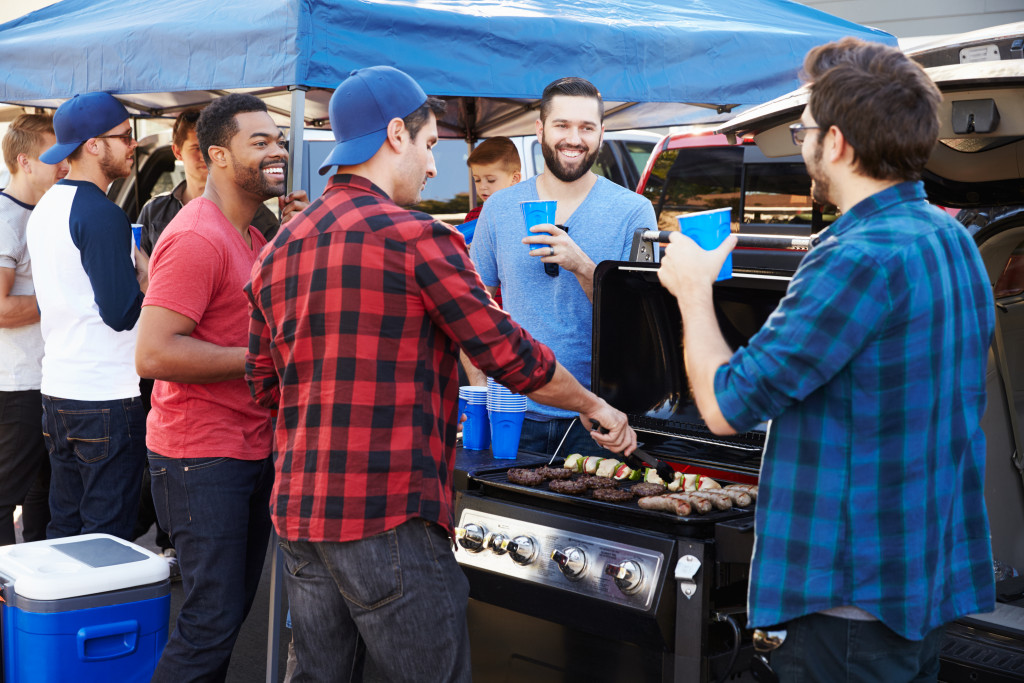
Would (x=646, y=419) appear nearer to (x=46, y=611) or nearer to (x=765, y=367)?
(x=765, y=367)

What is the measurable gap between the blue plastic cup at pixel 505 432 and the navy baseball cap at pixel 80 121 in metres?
1.92

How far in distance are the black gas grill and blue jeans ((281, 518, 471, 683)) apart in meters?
0.39

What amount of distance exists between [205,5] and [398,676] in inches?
108

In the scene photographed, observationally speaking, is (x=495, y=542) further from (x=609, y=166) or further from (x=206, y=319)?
(x=609, y=166)

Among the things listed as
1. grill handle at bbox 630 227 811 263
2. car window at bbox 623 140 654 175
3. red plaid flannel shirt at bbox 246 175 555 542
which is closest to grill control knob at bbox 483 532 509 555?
red plaid flannel shirt at bbox 246 175 555 542

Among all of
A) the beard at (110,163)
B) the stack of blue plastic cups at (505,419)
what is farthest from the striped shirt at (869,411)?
the beard at (110,163)

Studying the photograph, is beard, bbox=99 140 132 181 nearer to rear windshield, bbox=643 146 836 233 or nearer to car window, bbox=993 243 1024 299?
car window, bbox=993 243 1024 299

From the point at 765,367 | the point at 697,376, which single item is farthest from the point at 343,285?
the point at 765,367

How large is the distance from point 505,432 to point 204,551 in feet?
Result: 3.06

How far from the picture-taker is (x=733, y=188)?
7664 mm

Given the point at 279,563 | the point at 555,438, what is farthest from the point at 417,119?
the point at 279,563

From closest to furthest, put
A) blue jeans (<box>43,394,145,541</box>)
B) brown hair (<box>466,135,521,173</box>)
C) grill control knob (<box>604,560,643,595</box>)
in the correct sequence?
grill control knob (<box>604,560,643,595</box>) → blue jeans (<box>43,394,145,541</box>) → brown hair (<box>466,135,521,173</box>)

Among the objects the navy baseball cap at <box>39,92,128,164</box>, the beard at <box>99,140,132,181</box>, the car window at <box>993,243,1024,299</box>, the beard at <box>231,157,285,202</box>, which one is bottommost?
the car window at <box>993,243,1024,299</box>

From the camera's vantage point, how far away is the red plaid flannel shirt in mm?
1945
